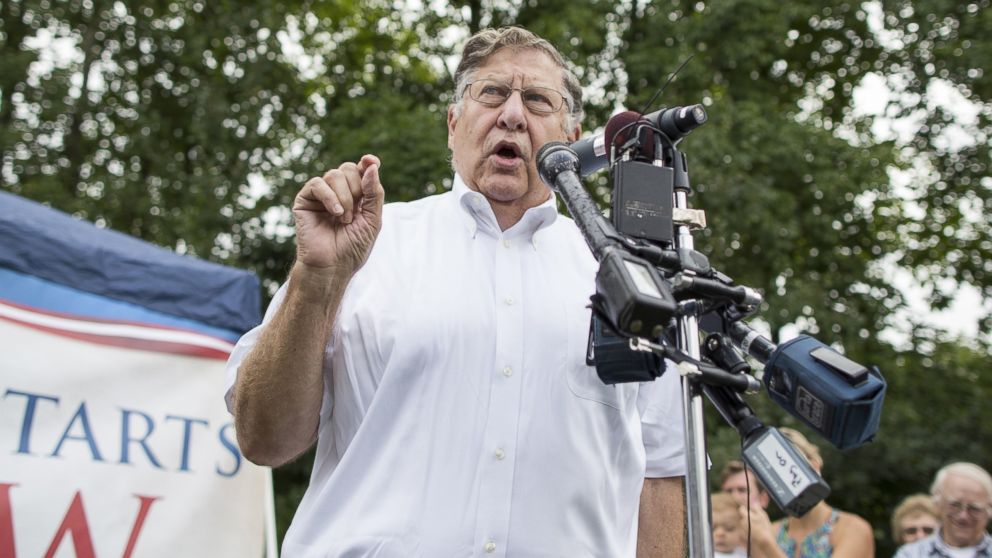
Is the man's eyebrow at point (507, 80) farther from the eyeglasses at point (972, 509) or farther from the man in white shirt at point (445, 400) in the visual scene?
the eyeglasses at point (972, 509)

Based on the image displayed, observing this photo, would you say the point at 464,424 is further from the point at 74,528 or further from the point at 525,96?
the point at 74,528

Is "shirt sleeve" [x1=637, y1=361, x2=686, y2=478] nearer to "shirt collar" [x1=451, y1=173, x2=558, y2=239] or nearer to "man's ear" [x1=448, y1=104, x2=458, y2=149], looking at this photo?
"shirt collar" [x1=451, y1=173, x2=558, y2=239]

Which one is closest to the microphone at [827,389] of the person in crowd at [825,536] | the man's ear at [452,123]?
the man's ear at [452,123]

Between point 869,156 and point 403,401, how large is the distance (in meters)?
10.8

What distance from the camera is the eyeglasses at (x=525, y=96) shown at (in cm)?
252

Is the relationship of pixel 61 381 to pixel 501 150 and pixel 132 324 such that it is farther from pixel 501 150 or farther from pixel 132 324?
pixel 501 150

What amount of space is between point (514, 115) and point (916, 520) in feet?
14.7

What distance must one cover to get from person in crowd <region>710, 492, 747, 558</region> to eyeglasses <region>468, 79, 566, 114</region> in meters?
3.32

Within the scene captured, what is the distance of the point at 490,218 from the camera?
2365mm

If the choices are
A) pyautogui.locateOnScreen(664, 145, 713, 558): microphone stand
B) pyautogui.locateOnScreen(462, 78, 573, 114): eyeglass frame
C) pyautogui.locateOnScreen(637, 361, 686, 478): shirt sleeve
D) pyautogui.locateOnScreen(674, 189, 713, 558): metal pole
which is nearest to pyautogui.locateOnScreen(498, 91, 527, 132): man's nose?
pyautogui.locateOnScreen(462, 78, 573, 114): eyeglass frame

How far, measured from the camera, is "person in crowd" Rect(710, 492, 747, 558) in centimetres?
521

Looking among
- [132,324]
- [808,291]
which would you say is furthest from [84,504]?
[808,291]

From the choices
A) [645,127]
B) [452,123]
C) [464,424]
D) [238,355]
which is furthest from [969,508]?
[238,355]

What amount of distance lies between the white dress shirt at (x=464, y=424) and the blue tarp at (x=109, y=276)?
2.83 m
